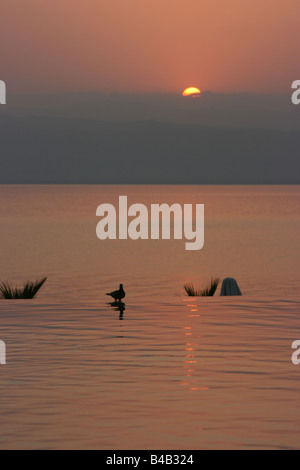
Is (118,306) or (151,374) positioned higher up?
(118,306)

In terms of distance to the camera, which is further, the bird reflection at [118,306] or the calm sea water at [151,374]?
the bird reflection at [118,306]

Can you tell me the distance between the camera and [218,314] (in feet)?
66.4

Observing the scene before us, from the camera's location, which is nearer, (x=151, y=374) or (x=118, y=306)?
(x=151, y=374)

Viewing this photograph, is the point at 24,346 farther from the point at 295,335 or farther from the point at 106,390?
the point at 295,335

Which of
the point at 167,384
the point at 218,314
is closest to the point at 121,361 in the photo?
the point at 167,384

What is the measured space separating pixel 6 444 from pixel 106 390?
2.69 m

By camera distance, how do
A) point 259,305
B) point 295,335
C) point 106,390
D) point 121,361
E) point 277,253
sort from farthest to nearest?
point 277,253 → point 259,305 → point 295,335 → point 121,361 → point 106,390

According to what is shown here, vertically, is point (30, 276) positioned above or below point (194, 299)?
above

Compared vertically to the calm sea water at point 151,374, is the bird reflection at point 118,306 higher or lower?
higher

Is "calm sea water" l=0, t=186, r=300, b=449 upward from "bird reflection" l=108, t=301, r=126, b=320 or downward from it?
downward

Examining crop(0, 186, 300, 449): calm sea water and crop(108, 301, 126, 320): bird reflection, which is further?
crop(108, 301, 126, 320): bird reflection

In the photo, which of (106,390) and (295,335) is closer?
(106,390)
